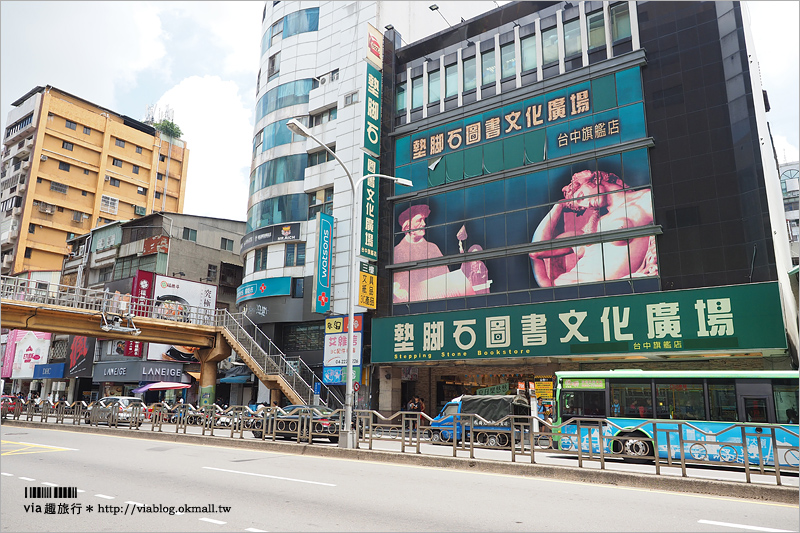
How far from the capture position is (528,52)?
30844 millimetres

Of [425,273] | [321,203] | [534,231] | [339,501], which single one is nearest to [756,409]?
[339,501]

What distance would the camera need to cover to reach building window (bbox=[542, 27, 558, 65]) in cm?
2980

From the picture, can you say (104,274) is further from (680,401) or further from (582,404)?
(680,401)

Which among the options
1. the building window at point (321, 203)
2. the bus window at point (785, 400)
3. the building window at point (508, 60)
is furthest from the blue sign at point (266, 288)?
the bus window at point (785, 400)

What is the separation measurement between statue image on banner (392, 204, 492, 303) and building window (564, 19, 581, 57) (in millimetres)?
10481

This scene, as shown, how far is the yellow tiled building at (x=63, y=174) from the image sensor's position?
67.6 metres

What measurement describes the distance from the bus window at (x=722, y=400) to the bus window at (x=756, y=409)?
32cm

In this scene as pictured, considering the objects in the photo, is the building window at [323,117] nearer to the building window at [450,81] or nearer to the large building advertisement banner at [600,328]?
the building window at [450,81]

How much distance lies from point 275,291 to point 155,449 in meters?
20.2

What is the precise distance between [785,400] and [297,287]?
90.4ft

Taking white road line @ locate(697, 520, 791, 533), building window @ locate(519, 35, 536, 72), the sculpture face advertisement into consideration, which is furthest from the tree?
white road line @ locate(697, 520, 791, 533)

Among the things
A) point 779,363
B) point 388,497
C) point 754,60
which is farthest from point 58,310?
point 754,60

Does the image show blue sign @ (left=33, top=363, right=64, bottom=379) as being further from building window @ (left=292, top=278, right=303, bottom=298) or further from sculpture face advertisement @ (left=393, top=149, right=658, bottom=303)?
sculpture face advertisement @ (left=393, top=149, right=658, bottom=303)

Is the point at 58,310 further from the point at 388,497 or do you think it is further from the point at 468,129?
the point at 388,497
